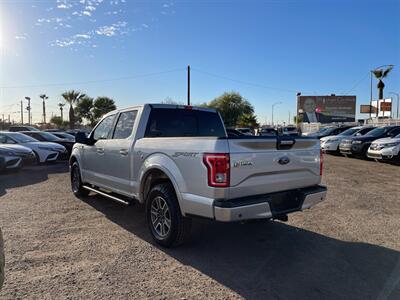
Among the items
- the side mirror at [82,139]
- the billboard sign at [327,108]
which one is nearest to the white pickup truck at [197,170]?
the side mirror at [82,139]

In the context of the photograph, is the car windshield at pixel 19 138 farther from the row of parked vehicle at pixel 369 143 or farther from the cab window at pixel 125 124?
the row of parked vehicle at pixel 369 143

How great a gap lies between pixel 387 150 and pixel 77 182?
11.9 m

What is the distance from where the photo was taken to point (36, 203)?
711 cm

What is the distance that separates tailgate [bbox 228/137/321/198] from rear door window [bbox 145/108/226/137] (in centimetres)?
191

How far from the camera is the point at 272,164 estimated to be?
4070 millimetres

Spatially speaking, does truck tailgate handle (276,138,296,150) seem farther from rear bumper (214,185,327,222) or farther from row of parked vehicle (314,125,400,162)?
row of parked vehicle (314,125,400,162)

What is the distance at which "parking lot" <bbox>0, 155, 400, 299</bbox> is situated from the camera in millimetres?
3438

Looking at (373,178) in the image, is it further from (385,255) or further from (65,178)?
(65,178)

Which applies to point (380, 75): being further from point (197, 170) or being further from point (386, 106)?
point (197, 170)

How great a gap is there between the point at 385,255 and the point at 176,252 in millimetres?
2683

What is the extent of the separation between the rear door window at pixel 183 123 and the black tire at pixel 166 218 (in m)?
1.09

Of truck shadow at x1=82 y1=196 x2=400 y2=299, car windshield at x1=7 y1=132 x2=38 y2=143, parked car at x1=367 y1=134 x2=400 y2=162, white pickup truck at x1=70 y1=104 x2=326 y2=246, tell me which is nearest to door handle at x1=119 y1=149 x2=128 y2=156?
white pickup truck at x1=70 y1=104 x2=326 y2=246

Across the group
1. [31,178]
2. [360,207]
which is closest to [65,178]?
[31,178]

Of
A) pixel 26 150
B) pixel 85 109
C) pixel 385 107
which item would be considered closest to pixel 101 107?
pixel 85 109
